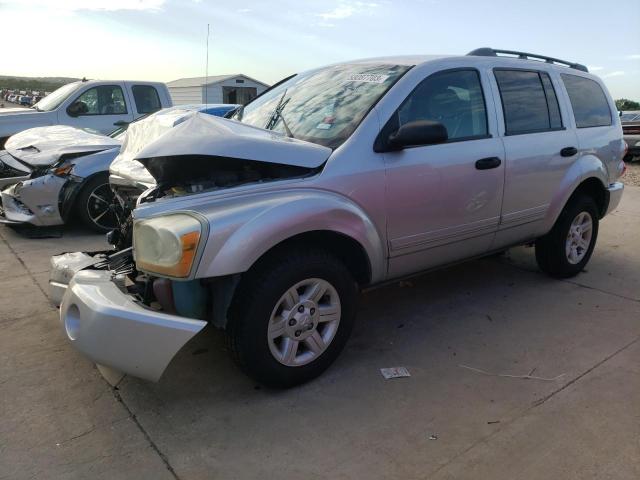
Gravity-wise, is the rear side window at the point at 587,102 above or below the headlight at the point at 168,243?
above

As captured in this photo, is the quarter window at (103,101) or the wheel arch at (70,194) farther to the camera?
the quarter window at (103,101)

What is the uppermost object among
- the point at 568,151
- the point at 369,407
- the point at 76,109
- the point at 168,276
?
the point at 568,151

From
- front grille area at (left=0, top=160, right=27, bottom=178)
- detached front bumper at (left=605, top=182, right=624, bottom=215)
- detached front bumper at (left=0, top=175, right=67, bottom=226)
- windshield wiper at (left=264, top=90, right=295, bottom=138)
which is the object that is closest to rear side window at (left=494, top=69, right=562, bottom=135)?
detached front bumper at (left=605, top=182, right=624, bottom=215)

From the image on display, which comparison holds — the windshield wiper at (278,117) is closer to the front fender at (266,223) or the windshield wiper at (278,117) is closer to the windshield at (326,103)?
the windshield at (326,103)

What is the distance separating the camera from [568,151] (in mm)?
4309

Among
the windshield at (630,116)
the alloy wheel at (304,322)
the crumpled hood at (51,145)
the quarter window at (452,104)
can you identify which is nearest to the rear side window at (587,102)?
the quarter window at (452,104)

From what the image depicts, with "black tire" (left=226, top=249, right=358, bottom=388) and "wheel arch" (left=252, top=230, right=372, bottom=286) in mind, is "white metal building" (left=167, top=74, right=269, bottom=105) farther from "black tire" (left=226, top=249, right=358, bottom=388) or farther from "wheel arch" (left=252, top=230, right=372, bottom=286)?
"black tire" (left=226, top=249, right=358, bottom=388)

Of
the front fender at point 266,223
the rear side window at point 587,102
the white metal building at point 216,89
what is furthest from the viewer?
the white metal building at point 216,89

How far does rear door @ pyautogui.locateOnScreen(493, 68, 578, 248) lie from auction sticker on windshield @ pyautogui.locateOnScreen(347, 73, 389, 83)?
98 centimetres

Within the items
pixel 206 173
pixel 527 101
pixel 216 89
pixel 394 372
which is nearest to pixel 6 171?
pixel 206 173

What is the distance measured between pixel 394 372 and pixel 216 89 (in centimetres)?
1904

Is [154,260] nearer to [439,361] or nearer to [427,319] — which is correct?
[439,361]

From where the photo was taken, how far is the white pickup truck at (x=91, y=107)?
27.5ft

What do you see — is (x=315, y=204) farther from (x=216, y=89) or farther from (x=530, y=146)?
(x=216, y=89)
